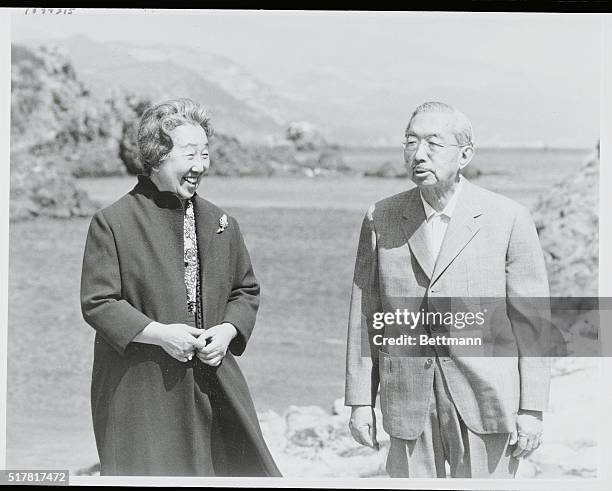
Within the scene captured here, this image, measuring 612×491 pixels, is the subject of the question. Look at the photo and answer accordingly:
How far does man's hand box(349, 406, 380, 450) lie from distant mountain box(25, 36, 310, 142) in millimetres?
1327

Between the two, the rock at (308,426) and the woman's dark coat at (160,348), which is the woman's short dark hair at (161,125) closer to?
the woman's dark coat at (160,348)

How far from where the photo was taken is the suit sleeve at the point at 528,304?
4133mm

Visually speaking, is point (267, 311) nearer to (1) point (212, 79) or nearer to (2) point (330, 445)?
(2) point (330, 445)

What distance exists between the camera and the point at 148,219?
4195mm

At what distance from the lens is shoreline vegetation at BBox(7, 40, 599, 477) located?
4.48 m

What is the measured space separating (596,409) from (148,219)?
6.92 feet

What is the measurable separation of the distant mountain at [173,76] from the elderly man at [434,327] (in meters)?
0.79

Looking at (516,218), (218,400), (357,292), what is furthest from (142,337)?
(516,218)

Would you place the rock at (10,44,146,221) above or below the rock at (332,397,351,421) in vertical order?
above

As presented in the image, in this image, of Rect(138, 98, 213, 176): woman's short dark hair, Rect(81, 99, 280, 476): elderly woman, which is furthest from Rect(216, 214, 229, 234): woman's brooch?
Rect(138, 98, 213, 176): woman's short dark hair

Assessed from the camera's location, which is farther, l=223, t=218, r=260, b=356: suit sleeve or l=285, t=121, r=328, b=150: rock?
l=285, t=121, r=328, b=150: rock

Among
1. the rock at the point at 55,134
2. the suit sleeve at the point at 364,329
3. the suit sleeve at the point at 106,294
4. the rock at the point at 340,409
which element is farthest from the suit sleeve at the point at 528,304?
the rock at the point at 55,134

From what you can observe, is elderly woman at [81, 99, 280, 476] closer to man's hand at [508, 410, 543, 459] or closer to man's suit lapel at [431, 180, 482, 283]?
man's suit lapel at [431, 180, 482, 283]

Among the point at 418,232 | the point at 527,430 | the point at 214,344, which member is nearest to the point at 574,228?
the point at 418,232
